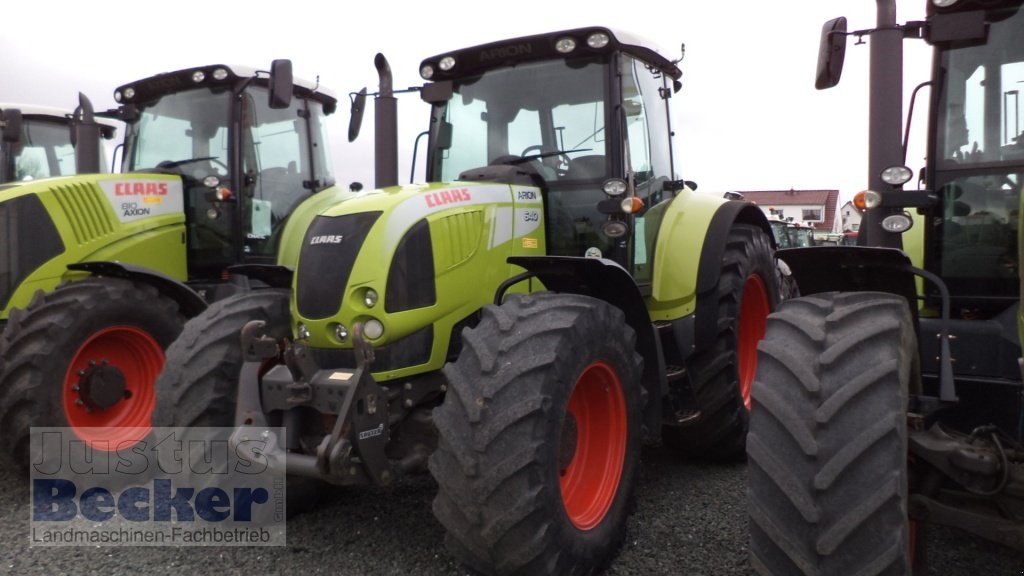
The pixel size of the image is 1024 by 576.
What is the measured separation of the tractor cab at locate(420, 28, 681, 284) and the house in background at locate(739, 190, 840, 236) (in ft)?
131

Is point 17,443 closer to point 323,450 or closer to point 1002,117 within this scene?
point 323,450

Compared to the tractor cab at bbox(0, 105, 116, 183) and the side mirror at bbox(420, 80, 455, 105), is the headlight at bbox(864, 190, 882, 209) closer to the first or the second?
the side mirror at bbox(420, 80, 455, 105)

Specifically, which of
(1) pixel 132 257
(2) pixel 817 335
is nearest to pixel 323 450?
(2) pixel 817 335

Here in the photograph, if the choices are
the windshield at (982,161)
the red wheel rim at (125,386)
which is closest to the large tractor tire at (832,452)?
the windshield at (982,161)

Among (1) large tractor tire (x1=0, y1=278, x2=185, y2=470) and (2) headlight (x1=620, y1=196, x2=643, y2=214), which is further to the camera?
(1) large tractor tire (x1=0, y1=278, x2=185, y2=470)

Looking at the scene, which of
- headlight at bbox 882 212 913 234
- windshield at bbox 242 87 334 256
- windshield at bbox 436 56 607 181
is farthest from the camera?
windshield at bbox 242 87 334 256

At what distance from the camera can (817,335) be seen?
230 centimetres

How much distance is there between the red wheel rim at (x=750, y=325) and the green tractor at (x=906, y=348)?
1505 mm

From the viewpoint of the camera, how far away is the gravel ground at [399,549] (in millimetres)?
3129

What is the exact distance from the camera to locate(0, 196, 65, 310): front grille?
4914mm

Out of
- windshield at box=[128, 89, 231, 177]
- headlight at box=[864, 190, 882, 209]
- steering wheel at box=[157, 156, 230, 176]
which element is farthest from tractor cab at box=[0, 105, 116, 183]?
headlight at box=[864, 190, 882, 209]

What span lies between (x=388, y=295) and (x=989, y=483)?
7.40ft

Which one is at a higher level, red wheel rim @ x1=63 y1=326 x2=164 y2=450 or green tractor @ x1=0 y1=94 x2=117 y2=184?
green tractor @ x1=0 y1=94 x2=117 y2=184

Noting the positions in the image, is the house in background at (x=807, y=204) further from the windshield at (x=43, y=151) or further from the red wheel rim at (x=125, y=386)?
the red wheel rim at (x=125, y=386)
